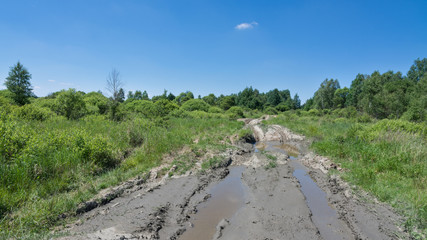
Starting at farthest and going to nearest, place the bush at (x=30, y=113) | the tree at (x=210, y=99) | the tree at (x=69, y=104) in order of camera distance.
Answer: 1. the tree at (x=210, y=99)
2. the tree at (x=69, y=104)
3. the bush at (x=30, y=113)

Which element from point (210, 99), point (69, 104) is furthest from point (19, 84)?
point (210, 99)

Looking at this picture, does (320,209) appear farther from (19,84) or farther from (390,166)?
(19,84)

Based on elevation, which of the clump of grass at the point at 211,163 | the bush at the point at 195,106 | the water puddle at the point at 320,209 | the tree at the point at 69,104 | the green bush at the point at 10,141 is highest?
the bush at the point at 195,106

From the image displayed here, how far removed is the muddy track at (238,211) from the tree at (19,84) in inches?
1116

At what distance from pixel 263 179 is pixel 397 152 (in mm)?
5850

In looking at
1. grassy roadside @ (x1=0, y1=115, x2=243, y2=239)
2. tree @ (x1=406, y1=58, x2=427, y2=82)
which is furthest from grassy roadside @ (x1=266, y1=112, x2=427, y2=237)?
tree @ (x1=406, y1=58, x2=427, y2=82)

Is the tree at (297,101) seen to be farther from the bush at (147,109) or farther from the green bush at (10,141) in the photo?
the green bush at (10,141)

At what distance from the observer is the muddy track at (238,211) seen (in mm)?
4414

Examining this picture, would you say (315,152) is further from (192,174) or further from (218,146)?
(192,174)

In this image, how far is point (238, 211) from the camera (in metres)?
5.58

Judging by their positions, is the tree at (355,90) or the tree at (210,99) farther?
the tree at (210,99)

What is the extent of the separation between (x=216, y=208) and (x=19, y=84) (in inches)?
1288

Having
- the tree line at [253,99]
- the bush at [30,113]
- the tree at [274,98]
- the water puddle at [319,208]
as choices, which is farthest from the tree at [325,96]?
the bush at [30,113]

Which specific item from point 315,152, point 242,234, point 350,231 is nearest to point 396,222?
point 350,231
